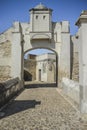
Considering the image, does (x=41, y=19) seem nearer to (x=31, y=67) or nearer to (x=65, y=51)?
(x=65, y=51)

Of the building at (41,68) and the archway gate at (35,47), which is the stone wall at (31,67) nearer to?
the building at (41,68)

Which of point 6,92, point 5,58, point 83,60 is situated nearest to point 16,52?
point 5,58

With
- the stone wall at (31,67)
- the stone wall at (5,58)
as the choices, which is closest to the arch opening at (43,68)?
the stone wall at (31,67)

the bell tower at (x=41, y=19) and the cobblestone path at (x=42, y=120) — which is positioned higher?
the bell tower at (x=41, y=19)

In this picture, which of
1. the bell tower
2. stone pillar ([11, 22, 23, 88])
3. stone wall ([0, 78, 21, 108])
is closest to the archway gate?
stone pillar ([11, 22, 23, 88])

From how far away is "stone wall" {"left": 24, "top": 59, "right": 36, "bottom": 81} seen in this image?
37.1 m

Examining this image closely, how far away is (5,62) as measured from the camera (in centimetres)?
1909

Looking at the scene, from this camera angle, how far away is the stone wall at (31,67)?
122 feet

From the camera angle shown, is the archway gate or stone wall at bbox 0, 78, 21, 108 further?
the archway gate

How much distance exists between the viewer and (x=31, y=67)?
38.0m

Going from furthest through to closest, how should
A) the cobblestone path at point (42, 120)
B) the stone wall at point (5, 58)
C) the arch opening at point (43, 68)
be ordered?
the arch opening at point (43, 68) → the stone wall at point (5, 58) → the cobblestone path at point (42, 120)

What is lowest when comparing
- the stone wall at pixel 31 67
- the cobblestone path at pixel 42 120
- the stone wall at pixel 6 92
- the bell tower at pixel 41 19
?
the cobblestone path at pixel 42 120

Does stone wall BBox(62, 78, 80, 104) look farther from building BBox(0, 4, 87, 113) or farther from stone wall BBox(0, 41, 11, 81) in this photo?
stone wall BBox(0, 41, 11, 81)

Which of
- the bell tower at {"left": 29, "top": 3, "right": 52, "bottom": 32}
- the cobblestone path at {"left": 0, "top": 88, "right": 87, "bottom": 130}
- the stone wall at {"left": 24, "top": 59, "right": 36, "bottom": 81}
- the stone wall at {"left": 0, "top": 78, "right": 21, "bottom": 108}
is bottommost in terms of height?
the cobblestone path at {"left": 0, "top": 88, "right": 87, "bottom": 130}
